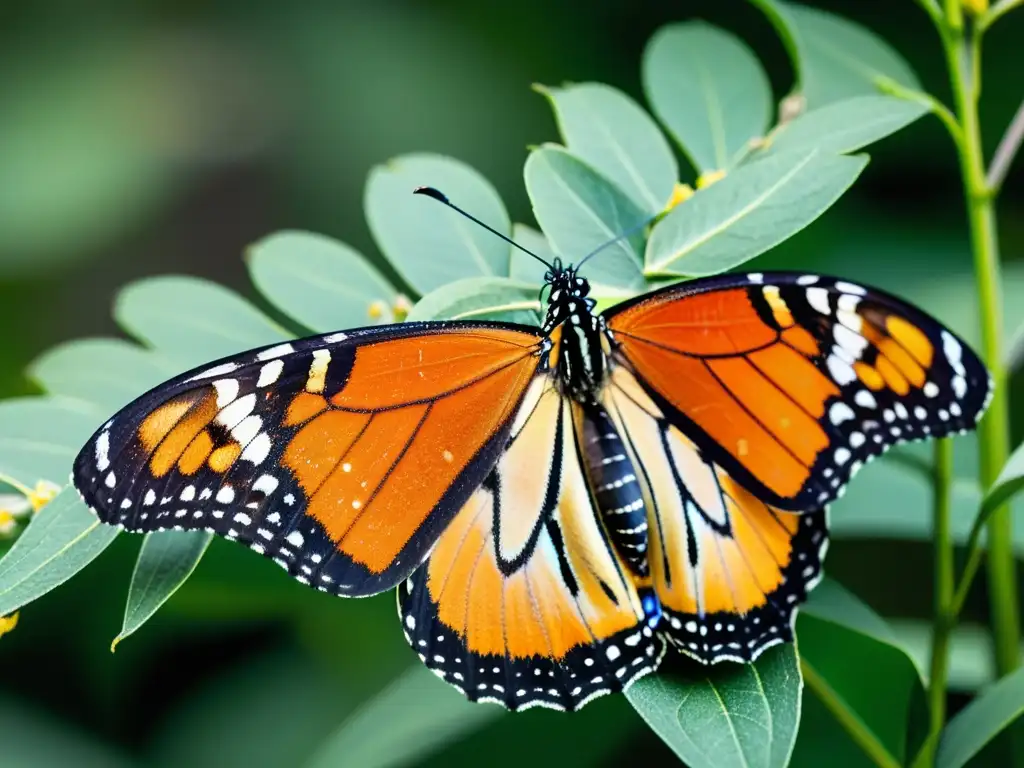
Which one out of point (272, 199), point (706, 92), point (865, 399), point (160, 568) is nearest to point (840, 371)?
point (865, 399)

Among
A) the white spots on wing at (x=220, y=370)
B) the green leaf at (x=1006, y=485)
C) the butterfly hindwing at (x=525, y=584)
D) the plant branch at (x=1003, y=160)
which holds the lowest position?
the green leaf at (x=1006, y=485)

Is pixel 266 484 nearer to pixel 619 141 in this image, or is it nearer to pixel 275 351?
pixel 275 351

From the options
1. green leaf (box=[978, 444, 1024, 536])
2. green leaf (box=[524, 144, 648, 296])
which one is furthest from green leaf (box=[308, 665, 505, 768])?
green leaf (box=[978, 444, 1024, 536])

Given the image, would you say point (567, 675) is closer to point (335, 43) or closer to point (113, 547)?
point (113, 547)

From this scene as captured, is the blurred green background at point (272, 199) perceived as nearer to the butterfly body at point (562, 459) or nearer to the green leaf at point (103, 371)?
the green leaf at point (103, 371)

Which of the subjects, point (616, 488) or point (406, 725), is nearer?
point (616, 488)

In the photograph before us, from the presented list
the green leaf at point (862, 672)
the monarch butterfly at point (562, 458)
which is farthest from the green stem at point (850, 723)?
the monarch butterfly at point (562, 458)

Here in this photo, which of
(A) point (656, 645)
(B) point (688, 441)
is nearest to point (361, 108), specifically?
(B) point (688, 441)
